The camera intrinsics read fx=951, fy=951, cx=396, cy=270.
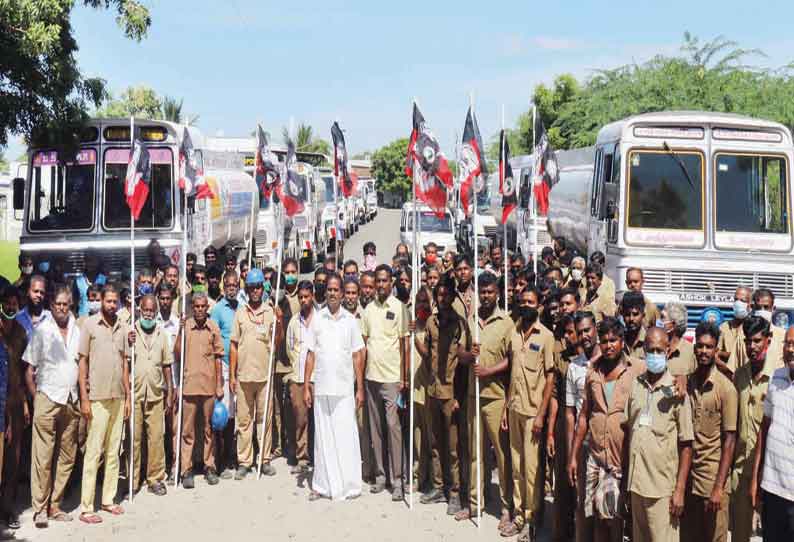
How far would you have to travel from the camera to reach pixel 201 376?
901cm

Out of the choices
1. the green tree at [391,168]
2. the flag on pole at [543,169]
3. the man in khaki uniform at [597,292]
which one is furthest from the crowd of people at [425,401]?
the green tree at [391,168]

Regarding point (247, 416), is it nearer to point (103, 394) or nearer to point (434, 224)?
point (103, 394)

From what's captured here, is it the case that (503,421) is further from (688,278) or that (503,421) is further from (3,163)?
(3,163)

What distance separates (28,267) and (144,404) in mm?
4445

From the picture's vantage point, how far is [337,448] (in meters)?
8.80

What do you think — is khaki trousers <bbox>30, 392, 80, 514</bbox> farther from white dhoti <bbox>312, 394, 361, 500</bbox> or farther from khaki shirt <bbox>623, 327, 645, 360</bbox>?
khaki shirt <bbox>623, 327, 645, 360</bbox>

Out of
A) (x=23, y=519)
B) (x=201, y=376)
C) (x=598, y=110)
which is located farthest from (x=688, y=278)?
(x=598, y=110)

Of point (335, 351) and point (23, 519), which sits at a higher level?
point (335, 351)

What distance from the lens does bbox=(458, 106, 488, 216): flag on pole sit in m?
9.39

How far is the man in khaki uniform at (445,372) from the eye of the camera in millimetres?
8375

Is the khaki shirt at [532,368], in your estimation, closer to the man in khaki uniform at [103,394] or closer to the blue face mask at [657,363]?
the blue face mask at [657,363]

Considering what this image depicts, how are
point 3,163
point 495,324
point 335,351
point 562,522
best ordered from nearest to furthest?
point 562,522 < point 495,324 < point 335,351 < point 3,163

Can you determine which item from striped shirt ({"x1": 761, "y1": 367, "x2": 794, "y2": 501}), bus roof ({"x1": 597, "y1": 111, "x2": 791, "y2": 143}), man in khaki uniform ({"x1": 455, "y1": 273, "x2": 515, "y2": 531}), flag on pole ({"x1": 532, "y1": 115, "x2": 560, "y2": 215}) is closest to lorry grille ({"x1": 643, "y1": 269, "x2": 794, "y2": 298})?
bus roof ({"x1": 597, "y1": 111, "x2": 791, "y2": 143})

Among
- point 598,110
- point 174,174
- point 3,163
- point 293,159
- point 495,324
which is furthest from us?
point 3,163
